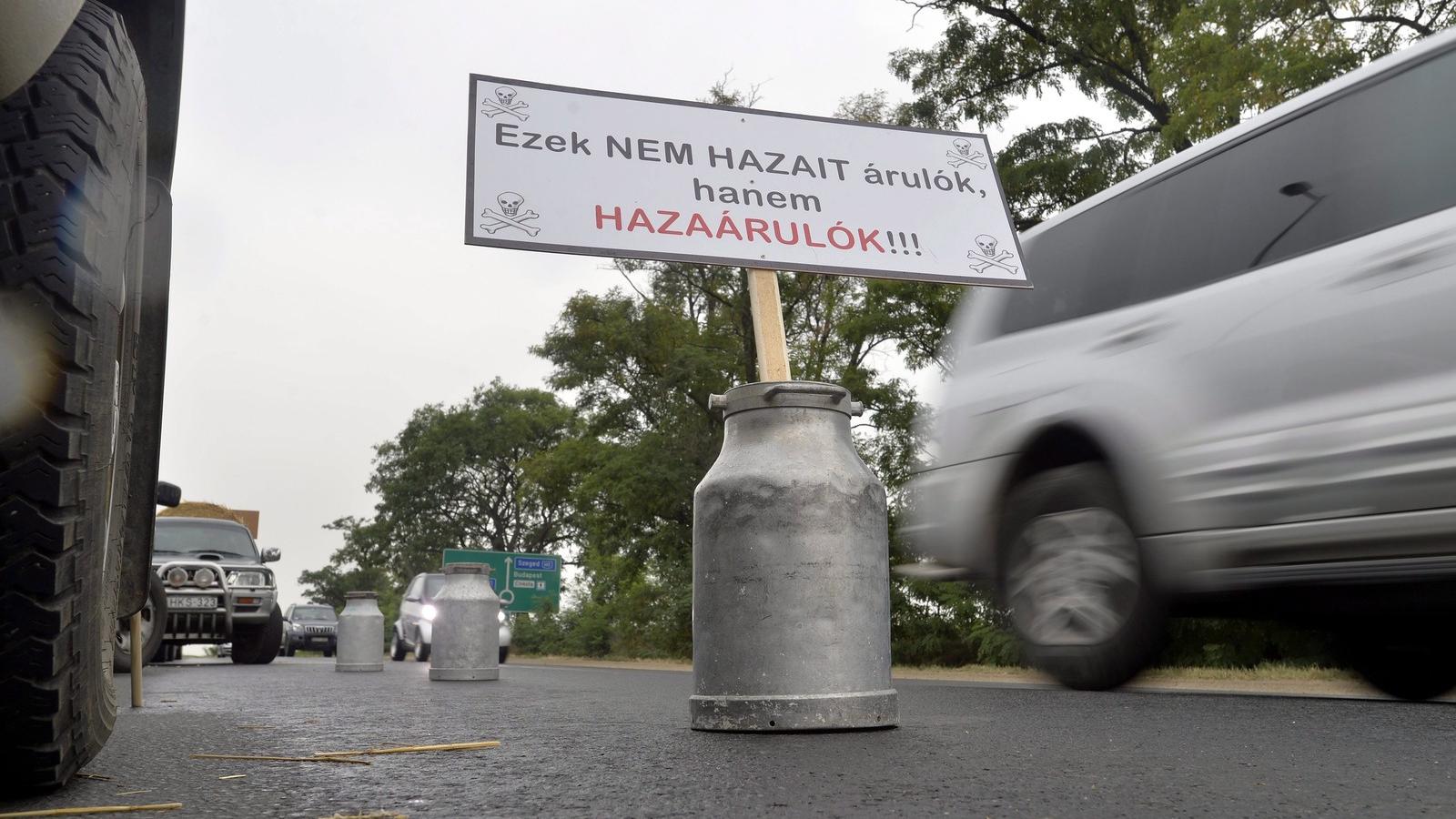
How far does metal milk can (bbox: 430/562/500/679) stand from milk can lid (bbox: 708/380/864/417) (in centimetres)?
547

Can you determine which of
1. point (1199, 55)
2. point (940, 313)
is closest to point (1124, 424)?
point (1199, 55)

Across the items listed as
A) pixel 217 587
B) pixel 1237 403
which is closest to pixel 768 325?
pixel 1237 403

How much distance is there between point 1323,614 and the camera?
15.5 ft

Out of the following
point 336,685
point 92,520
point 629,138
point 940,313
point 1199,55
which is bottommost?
point 336,685

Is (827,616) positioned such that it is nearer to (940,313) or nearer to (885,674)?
(885,674)

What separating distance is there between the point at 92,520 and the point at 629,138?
288cm

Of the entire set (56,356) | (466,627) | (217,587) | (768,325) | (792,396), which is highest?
(768,325)

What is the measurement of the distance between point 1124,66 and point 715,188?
1520 cm

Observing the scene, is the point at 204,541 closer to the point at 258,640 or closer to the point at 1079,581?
the point at 258,640

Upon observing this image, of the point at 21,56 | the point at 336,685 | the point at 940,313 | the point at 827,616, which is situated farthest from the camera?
the point at 940,313

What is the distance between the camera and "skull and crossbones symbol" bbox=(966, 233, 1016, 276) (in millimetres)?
4918

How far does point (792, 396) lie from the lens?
154 inches

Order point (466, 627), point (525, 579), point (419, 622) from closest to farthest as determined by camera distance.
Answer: point (466, 627) < point (419, 622) < point (525, 579)

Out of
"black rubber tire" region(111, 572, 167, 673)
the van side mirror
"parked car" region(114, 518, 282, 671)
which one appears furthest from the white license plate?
the van side mirror
